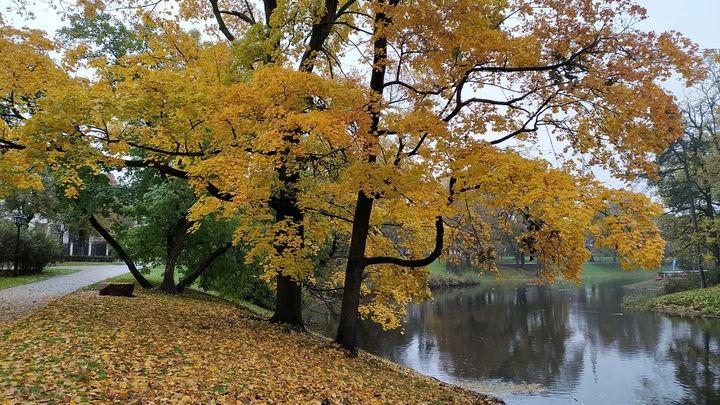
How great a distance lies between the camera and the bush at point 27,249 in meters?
19.5

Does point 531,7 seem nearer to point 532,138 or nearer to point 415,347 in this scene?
point 532,138

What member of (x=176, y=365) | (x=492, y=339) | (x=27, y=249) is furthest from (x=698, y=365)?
(x=27, y=249)

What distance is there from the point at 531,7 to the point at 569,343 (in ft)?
44.1

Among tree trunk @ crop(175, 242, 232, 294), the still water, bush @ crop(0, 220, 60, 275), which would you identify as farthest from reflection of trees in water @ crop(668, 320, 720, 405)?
bush @ crop(0, 220, 60, 275)

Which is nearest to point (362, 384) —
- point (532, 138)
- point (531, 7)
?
point (532, 138)

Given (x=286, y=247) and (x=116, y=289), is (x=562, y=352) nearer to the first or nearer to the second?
(x=286, y=247)

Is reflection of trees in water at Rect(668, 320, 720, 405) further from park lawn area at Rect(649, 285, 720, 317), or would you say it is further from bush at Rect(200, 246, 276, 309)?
bush at Rect(200, 246, 276, 309)

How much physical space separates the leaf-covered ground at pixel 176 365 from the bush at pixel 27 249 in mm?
13004

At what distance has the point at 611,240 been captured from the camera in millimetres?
5582

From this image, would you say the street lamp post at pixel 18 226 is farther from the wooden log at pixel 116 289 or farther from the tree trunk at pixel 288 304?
the tree trunk at pixel 288 304

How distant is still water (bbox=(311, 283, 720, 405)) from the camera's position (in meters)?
11.0

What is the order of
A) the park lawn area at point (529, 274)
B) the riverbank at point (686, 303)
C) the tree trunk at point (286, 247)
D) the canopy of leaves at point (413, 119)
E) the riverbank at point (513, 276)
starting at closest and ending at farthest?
the canopy of leaves at point (413, 119), the tree trunk at point (286, 247), the riverbank at point (686, 303), the riverbank at point (513, 276), the park lawn area at point (529, 274)

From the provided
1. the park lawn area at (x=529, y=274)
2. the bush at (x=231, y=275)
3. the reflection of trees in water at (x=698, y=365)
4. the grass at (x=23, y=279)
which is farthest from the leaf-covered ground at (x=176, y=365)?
the park lawn area at (x=529, y=274)

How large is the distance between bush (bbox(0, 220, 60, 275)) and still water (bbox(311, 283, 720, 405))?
44.4 ft
